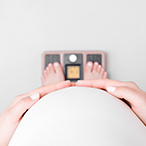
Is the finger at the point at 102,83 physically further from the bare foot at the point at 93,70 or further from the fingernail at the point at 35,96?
the bare foot at the point at 93,70

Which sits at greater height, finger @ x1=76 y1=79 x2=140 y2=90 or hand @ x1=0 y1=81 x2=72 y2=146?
finger @ x1=76 y1=79 x2=140 y2=90

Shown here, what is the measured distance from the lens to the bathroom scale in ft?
2.85

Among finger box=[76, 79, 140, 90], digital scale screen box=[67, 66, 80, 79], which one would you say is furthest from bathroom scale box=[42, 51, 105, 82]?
finger box=[76, 79, 140, 90]

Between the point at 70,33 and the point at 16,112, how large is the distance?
0.53 meters

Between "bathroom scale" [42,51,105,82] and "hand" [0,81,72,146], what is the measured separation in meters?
0.36

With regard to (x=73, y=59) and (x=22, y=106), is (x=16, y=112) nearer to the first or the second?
(x=22, y=106)

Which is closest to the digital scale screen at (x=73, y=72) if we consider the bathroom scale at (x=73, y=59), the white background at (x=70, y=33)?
the bathroom scale at (x=73, y=59)

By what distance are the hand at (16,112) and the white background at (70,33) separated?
412 millimetres

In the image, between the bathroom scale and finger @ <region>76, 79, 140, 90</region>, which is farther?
the bathroom scale

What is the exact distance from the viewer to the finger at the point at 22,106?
1.51ft

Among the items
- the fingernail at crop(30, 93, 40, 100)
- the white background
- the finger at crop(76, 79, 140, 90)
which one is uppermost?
the white background

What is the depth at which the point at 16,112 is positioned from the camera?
0.47 meters

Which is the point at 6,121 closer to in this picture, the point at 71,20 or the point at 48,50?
the point at 48,50

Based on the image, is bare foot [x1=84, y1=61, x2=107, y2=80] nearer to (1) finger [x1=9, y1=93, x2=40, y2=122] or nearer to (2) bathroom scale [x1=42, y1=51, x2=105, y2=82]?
(2) bathroom scale [x1=42, y1=51, x2=105, y2=82]
